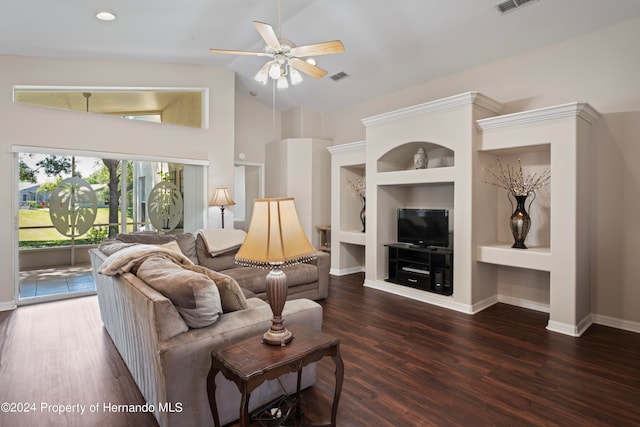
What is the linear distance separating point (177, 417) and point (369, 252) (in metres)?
3.75

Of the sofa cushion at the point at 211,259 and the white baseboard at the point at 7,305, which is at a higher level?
the sofa cushion at the point at 211,259

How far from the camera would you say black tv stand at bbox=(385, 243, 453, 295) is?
448 centimetres

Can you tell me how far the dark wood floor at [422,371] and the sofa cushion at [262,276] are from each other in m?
0.56

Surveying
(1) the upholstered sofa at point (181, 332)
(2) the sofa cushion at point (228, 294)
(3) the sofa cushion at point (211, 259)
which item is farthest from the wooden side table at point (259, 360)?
(3) the sofa cushion at point (211, 259)

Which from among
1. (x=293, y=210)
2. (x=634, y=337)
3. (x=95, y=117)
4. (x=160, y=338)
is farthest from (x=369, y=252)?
(x=95, y=117)

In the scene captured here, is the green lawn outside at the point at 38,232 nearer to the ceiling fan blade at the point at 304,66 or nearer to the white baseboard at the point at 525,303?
the ceiling fan blade at the point at 304,66

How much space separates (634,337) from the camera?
338 cm

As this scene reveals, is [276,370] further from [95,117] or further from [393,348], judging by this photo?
[95,117]

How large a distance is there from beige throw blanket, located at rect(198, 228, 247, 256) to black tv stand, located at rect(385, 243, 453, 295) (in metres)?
2.14

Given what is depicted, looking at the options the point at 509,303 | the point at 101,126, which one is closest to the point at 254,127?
the point at 101,126

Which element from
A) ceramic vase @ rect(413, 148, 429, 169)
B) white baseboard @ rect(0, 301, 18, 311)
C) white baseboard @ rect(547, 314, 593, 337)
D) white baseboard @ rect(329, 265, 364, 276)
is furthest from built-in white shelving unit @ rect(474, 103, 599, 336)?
white baseboard @ rect(0, 301, 18, 311)

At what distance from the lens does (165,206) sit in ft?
18.1

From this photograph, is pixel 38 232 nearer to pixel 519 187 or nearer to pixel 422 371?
pixel 422 371

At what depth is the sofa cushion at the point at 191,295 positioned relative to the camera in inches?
71.4
